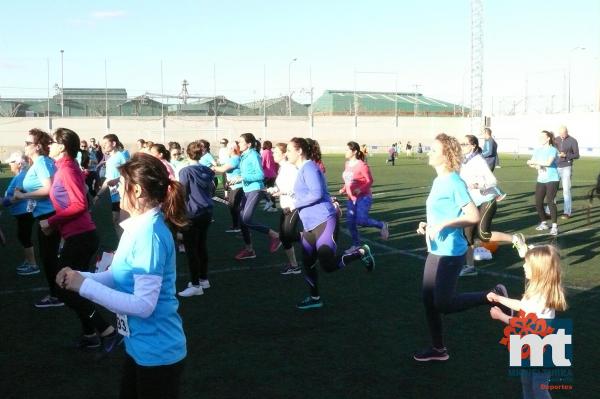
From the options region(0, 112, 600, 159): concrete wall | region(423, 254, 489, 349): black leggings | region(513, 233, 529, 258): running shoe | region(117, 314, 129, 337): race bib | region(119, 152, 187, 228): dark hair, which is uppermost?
region(0, 112, 600, 159): concrete wall

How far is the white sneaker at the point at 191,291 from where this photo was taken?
743 centimetres

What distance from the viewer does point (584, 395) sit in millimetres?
4516

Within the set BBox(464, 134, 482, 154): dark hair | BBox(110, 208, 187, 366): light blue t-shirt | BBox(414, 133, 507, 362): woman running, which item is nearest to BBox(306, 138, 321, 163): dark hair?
BBox(414, 133, 507, 362): woman running

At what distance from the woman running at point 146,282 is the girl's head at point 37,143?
406 centimetres

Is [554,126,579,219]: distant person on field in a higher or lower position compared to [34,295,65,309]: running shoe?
higher

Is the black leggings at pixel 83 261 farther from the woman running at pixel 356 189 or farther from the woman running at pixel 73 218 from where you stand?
the woman running at pixel 356 189

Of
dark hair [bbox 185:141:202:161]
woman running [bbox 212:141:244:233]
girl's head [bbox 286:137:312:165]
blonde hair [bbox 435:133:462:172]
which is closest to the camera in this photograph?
blonde hair [bbox 435:133:462:172]

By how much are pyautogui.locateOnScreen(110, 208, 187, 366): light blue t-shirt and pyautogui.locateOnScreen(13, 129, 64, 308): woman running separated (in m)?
3.39

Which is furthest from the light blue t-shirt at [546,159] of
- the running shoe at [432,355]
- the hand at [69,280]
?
the hand at [69,280]

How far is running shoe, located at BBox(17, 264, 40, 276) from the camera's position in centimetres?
870

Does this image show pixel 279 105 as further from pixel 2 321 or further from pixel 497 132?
pixel 2 321

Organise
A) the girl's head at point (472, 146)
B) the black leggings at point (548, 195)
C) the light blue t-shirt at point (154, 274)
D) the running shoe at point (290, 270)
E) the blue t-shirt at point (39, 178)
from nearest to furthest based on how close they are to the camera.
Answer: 1. the light blue t-shirt at point (154, 274)
2. the blue t-shirt at point (39, 178)
3. the running shoe at point (290, 270)
4. the girl's head at point (472, 146)
5. the black leggings at point (548, 195)

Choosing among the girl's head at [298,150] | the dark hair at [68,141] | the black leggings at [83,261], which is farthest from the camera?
the girl's head at [298,150]

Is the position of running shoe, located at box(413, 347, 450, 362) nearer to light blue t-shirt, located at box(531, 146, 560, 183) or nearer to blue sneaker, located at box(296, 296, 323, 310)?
blue sneaker, located at box(296, 296, 323, 310)
